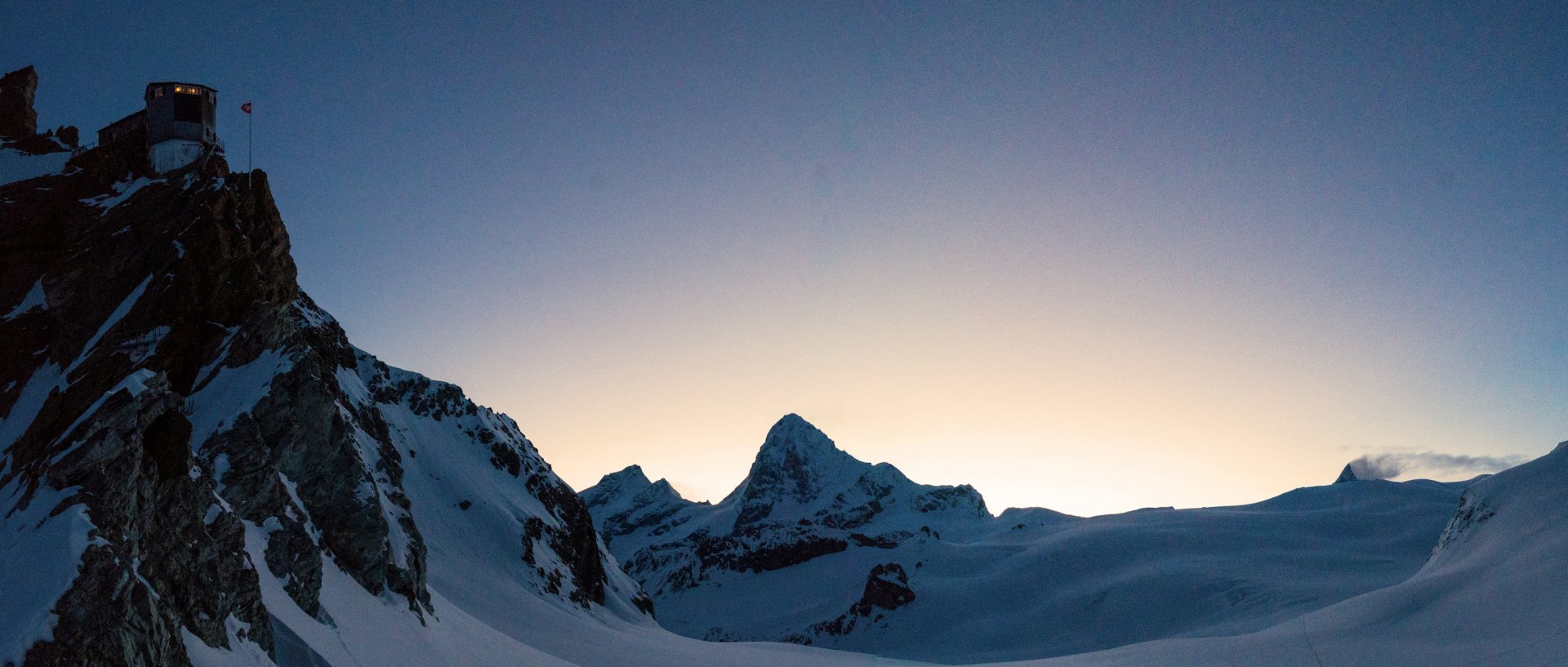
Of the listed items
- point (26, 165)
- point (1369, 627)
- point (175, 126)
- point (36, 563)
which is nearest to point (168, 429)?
point (36, 563)

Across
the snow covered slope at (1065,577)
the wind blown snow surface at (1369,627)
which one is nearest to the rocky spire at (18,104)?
the wind blown snow surface at (1369,627)

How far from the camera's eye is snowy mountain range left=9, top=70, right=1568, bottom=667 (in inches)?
810

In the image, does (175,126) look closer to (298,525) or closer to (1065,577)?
(298,525)

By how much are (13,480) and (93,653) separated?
10592 mm

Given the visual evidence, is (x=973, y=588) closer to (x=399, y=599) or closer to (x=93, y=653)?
(x=399, y=599)

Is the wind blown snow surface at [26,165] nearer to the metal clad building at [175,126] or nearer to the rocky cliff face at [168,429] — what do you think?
the rocky cliff face at [168,429]

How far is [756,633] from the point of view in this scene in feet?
420

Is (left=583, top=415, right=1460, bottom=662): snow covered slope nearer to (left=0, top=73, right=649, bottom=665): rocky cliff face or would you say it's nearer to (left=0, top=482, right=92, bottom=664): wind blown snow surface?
(left=0, top=73, right=649, bottom=665): rocky cliff face

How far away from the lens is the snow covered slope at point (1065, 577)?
8488cm

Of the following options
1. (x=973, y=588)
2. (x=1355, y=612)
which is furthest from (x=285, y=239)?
(x=973, y=588)

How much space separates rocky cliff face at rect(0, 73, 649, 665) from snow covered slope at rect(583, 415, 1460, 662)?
66.1 m

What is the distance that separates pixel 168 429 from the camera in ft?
73.6

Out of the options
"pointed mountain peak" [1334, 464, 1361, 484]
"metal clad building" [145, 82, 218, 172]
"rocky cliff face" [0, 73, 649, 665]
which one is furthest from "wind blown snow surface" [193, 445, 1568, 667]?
"pointed mountain peak" [1334, 464, 1361, 484]

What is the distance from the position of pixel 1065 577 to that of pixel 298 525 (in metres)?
90.6
